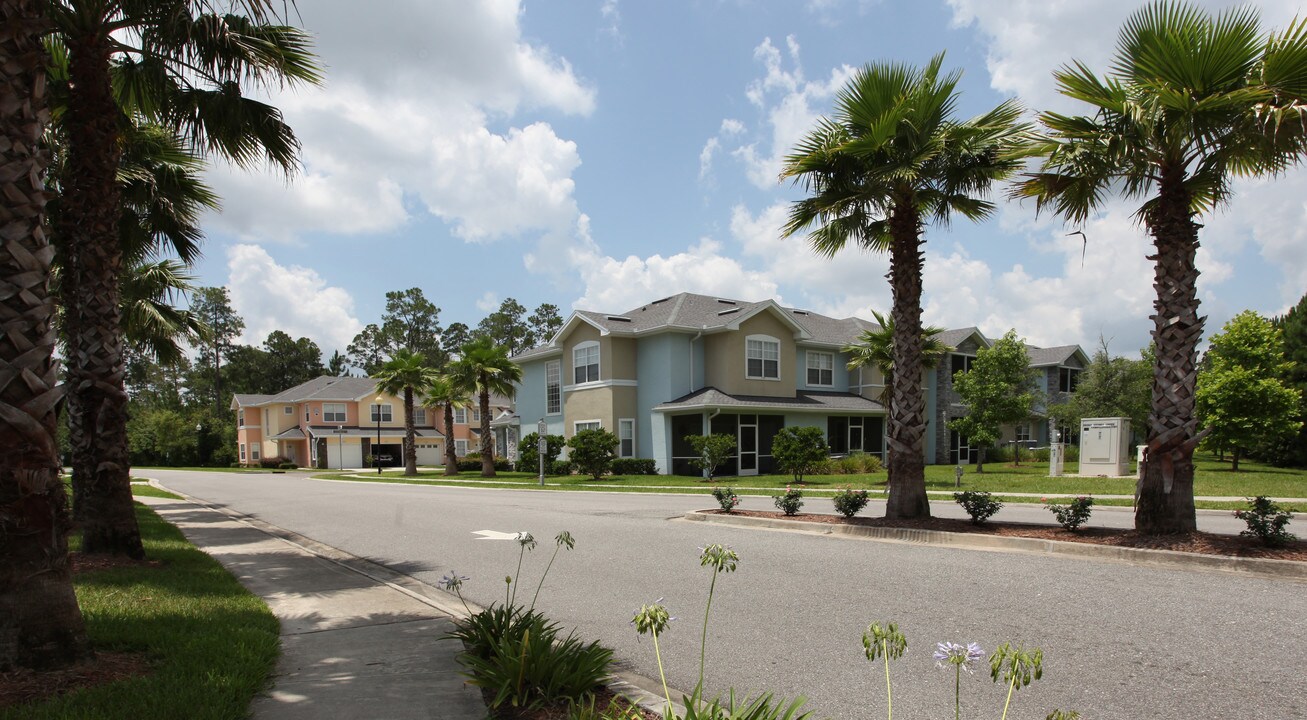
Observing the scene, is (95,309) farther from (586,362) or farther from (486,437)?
(486,437)

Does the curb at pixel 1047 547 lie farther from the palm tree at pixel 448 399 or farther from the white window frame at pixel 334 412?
the white window frame at pixel 334 412

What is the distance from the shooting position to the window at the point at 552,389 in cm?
3747

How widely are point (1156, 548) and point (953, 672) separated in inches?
216

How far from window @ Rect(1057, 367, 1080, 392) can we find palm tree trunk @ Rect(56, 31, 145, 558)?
151 ft

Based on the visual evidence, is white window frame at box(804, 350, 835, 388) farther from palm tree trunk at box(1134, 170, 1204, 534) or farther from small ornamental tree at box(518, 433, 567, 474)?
palm tree trunk at box(1134, 170, 1204, 534)

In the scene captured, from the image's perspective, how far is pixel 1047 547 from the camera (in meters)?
10.4

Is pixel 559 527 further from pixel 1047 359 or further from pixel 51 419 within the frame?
pixel 1047 359

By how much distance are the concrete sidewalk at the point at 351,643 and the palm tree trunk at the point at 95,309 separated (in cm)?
175

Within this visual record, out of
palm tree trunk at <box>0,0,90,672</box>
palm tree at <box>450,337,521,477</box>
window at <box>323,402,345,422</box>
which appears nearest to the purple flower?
palm tree trunk at <box>0,0,90,672</box>

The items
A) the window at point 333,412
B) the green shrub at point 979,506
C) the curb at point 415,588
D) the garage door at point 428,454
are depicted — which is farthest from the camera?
the garage door at point 428,454

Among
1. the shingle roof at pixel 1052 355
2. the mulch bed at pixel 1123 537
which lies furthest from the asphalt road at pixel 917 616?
the shingle roof at pixel 1052 355

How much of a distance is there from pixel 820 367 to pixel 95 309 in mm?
30707

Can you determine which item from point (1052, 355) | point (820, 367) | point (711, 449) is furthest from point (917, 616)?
point (1052, 355)

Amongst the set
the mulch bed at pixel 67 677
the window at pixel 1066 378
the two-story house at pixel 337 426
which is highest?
the window at pixel 1066 378
